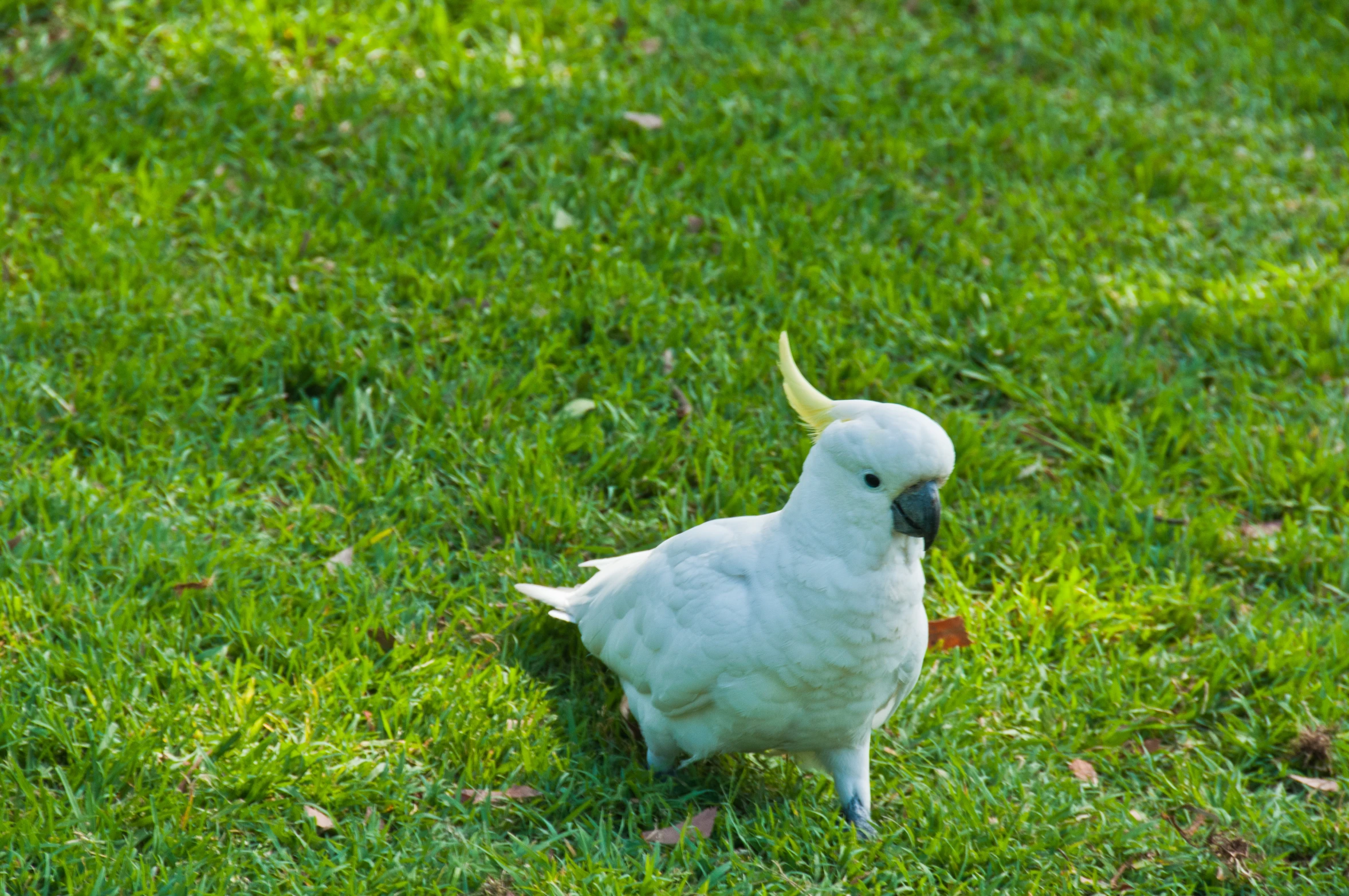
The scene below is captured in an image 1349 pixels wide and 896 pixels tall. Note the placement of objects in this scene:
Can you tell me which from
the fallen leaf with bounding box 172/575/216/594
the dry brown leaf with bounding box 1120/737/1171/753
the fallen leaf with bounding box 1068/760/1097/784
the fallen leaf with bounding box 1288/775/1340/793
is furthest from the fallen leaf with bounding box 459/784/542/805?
the fallen leaf with bounding box 1288/775/1340/793

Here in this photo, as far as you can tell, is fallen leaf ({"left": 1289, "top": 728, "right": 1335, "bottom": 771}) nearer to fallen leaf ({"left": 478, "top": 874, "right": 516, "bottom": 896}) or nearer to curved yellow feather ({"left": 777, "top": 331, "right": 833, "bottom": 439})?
curved yellow feather ({"left": 777, "top": 331, "right": 833, "bottom": 439})

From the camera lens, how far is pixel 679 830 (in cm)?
257

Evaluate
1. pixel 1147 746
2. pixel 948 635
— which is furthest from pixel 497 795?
pixel 1147 746

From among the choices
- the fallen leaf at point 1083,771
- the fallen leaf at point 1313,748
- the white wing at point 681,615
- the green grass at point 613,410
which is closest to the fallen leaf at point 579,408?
the green grass at point 613,410

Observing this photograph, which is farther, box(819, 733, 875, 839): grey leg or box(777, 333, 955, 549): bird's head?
box(819, 733, 875, 839): grey leg

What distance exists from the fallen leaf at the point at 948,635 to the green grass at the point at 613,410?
4 cm

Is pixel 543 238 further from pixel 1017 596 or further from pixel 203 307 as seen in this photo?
pixel 1017 596

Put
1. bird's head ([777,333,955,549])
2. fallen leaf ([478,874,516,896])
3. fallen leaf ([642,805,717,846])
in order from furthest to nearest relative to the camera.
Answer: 1. fallen leaf ([642,805,717,846])
2. fallen leaf ([478,874,516,896])
3. bird's head ([777,333,955,549])

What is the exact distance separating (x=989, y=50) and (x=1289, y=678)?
3.50 m

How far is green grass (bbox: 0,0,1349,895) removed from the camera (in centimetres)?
258

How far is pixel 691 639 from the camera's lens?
247 centimetres

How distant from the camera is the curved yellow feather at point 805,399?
2.42m

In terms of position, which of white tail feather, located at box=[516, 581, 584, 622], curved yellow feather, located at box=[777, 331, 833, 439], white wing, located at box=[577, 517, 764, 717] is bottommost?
white tail feather, located at box=[516, 581, 584, 622]

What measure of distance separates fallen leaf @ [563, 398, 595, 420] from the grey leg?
141cm
